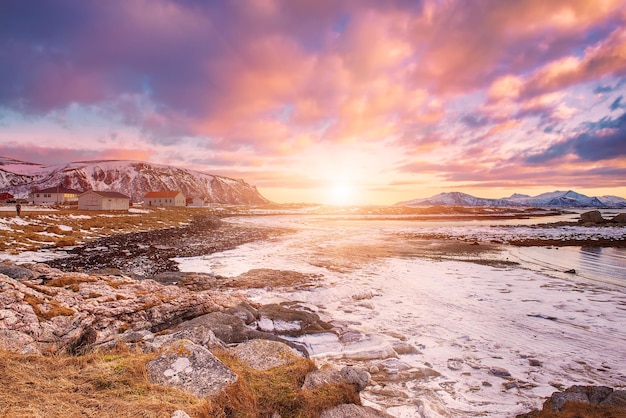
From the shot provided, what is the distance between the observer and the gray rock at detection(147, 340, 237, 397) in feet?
17.2

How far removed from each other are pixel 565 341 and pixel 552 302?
16.1 ft

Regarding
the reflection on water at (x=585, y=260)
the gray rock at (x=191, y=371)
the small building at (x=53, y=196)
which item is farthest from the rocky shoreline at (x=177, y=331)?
the small building at (x=53, y=196)

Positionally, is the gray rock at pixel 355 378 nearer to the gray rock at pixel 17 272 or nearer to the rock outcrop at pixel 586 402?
the rock outcrop at pixel 586 402

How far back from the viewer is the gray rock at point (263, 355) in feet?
21.9

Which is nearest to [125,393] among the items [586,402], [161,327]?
[161,327]

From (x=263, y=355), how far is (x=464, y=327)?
26.6ft

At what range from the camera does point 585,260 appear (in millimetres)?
25156

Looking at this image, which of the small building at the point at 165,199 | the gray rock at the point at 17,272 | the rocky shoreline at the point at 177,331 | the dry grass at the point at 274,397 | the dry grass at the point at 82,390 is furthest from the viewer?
the small building at the point at 165,199

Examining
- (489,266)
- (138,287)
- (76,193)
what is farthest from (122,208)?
(489,266)

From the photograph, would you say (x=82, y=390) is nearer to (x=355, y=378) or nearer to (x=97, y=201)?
(x=355, y=378)

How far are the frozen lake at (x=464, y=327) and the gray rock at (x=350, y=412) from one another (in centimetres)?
123

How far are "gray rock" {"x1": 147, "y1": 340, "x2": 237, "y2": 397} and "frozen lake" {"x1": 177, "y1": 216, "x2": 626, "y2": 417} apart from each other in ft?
11.1

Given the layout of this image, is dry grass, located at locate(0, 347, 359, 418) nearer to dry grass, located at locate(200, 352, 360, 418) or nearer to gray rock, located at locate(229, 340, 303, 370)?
dry grass, located at locate(200, 352, 360, 418)

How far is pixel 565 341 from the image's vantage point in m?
10.1
